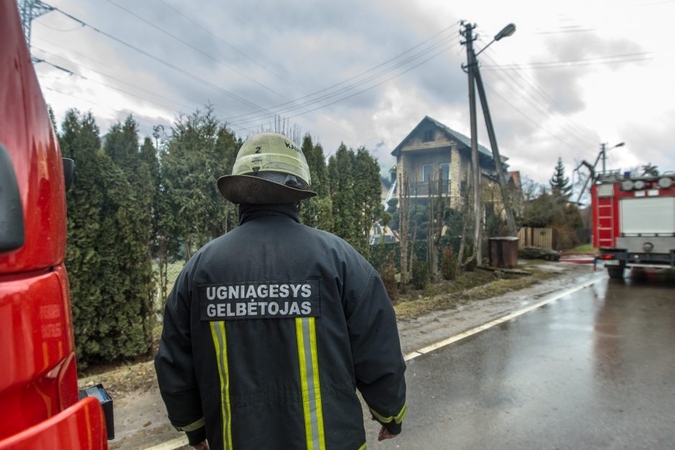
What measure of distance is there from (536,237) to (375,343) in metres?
22.0

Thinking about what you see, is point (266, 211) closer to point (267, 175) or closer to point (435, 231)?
point (267, 175)

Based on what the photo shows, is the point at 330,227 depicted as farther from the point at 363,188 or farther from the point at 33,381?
the point at 33,381

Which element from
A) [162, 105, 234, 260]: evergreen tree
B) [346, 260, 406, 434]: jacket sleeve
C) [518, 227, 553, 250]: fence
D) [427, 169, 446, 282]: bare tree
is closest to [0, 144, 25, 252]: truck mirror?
[346, 260, 406, 434]: jacket sleeve

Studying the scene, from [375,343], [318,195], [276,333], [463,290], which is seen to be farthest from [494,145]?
[276,333]

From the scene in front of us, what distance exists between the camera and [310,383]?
1450 mm

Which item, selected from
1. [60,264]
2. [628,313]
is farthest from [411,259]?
[60,264]

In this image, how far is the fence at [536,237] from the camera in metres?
20.8

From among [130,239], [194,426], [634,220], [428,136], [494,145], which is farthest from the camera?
[428,136]

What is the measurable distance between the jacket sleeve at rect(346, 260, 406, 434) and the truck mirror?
1032 millimetres

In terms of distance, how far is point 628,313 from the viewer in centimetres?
712

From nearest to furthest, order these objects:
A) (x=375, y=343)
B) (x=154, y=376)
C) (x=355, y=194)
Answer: (x=375, y=343), (x=154, y=376), (x=355, y=194)

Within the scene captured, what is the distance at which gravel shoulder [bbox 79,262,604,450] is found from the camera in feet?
9.97

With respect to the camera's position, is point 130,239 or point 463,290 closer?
point 130,239

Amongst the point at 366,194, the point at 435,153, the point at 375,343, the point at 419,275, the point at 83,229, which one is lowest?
the point at 419,275
